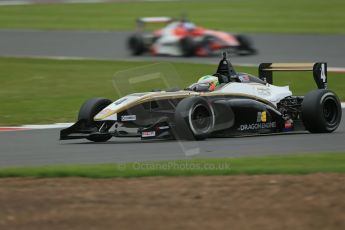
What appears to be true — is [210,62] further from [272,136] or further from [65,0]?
[65,0]

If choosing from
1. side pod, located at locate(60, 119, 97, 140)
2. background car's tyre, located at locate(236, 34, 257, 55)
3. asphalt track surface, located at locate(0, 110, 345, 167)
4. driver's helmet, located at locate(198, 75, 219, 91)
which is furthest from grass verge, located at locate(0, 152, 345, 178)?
background car's tyre, located at locate(236, 34, 257, 55)

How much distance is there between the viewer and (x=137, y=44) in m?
27.6

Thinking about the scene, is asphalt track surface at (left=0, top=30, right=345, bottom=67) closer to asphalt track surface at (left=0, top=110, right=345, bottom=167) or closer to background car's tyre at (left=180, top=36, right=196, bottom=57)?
background car's tyre at (left=180, top=36, right=196, bottom=57)

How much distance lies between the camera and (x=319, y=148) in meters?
11.5

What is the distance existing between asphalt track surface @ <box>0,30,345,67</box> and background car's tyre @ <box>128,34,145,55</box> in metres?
0.31

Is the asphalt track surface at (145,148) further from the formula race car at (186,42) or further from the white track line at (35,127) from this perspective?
the formula race car at (186,42)

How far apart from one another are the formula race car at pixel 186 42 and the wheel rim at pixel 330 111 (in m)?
13.1

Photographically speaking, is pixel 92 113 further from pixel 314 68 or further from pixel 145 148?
pixel 314 68

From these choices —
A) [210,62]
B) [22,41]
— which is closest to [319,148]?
[210,62]

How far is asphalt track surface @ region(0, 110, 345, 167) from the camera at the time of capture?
35.4ft

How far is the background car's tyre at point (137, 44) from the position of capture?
2753 centimetres

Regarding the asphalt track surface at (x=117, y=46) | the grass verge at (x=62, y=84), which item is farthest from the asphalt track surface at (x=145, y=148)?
the asphalt track surface at (x=117, y=46)

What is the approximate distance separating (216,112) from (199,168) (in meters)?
2.89

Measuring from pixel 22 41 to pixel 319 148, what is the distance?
69.8 ft
